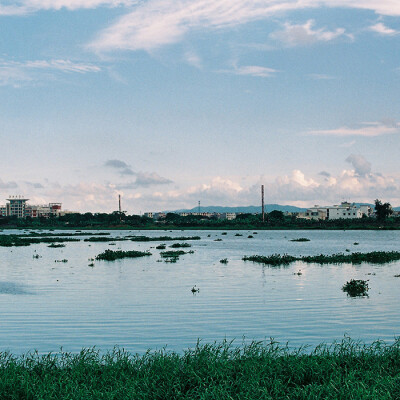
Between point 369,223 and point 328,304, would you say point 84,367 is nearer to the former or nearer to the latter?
point 328,304

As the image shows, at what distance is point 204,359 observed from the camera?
37.1ft

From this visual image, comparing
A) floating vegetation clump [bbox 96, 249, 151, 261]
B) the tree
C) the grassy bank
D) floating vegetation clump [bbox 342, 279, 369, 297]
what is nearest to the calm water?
floating vegetation clump [bbox 342, 279, 369, 297]

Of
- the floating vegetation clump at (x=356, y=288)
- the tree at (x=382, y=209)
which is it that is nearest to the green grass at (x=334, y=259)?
the floating vegetation clump at (x=356, y=288)

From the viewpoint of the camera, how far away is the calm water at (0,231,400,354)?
1634cm

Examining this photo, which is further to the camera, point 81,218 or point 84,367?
point 81,218

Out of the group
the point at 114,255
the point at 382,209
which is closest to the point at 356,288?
the point at 114,255

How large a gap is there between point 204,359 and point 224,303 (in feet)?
37.3

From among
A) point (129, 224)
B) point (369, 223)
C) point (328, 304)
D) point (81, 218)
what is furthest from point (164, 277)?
point (81, 218)

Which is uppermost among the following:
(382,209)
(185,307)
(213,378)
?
(382,209)

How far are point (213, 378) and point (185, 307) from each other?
11.3 meters

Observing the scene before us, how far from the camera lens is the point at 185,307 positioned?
70.8 feet

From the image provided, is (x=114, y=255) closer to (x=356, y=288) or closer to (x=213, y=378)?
(x=356, y=288)

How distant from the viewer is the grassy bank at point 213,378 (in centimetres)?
920

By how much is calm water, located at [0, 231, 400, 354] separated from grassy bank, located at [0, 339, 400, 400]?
147 inches
